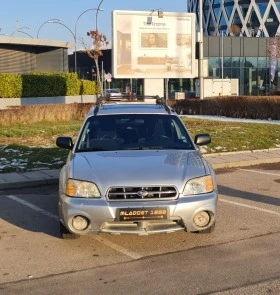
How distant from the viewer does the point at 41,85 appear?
104ft

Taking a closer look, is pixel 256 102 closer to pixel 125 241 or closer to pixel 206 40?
pixel 125 241

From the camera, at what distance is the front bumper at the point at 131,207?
18.4ft

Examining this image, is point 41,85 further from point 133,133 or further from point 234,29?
point 234,29

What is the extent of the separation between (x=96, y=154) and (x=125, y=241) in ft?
3.63

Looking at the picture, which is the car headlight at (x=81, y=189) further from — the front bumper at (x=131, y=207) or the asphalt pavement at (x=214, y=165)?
the asphalt pavement at (x=214, y=165)

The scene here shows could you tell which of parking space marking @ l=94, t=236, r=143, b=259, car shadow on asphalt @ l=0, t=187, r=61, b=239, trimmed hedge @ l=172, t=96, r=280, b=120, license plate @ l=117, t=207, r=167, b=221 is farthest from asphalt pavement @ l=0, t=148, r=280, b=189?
trimmed hedge @ l=172, t=96, r=280, b=120

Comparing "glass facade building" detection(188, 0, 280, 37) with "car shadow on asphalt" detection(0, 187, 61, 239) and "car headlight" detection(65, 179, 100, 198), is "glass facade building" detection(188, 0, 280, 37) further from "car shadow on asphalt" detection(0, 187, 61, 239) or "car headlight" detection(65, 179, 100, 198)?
"car headlight" detection(65, 179, 100, 198)

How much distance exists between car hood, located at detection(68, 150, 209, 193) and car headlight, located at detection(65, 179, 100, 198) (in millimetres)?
54

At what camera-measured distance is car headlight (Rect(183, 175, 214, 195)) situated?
228 inches

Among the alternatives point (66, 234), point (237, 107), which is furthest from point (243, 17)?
point (66, 234)

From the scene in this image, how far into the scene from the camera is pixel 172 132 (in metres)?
7.32

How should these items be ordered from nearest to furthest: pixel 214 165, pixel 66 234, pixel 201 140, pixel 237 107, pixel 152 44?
pixel 66 234
pixel 201 140
pixel 214 165
pixel 237 107
pixel 152 44

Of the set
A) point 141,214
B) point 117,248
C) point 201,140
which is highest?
point 201,140

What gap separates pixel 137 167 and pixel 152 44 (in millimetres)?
22386
